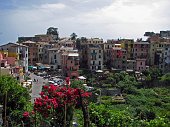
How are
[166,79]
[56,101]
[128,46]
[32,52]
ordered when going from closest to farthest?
[56,101], [166,79], [32,52], [128,46]

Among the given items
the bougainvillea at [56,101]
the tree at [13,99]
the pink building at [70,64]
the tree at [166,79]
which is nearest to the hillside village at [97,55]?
the pink building at [70,64]

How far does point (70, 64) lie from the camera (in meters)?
55.1

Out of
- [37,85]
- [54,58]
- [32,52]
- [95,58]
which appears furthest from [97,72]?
[37,85]

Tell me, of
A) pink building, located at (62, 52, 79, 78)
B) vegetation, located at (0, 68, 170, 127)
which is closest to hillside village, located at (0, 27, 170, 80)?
pink building, located at (62, 52, 79, 78)

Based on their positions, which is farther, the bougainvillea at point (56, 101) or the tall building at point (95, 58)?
the tall building at point (95, 58)

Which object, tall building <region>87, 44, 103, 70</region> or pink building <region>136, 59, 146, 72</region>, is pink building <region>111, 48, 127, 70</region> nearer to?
pink building <region>136, 59, 146, 72</region>

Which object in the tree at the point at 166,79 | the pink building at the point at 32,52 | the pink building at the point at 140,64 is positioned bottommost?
the tree at the point at 166,79

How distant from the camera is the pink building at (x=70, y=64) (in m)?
54.6

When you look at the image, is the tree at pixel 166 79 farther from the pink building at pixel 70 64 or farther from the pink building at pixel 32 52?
the pink building at pixel 32 52

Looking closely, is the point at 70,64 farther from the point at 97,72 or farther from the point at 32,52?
the point at 32,52

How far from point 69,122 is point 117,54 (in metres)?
44.6

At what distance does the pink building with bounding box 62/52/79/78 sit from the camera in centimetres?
5456

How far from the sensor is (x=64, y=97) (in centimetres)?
1458

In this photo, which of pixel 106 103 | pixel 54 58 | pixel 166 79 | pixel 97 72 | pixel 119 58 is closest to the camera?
pixel 106 103
